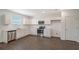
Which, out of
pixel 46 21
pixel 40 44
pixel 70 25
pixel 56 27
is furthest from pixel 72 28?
pixel 40 44

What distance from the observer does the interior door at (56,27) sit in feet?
6.30

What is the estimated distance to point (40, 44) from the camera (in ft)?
6.28

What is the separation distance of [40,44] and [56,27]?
507 millimetres

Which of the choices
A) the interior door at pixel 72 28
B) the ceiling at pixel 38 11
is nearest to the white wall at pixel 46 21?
the ceiling at pixel 38 11

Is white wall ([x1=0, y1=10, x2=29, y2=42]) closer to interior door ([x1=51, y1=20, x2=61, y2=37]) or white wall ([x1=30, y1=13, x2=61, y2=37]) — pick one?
white wall ([x1=30, y1=13, x2=61, y2=37])

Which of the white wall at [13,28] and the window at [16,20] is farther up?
the window at [16,20]

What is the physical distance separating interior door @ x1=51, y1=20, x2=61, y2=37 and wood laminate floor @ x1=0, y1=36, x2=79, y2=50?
112 millimetres

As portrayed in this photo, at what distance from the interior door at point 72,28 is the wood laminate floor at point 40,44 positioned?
0.35 feet

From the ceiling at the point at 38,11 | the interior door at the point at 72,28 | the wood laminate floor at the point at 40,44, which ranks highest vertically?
the ceiling at the point at 38,11

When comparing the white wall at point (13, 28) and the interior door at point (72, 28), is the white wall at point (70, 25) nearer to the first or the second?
the interior door at point (72, 28)

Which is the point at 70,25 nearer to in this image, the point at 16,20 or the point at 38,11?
the point at 38,11

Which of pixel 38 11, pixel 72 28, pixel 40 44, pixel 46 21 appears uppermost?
pixel 38 11
